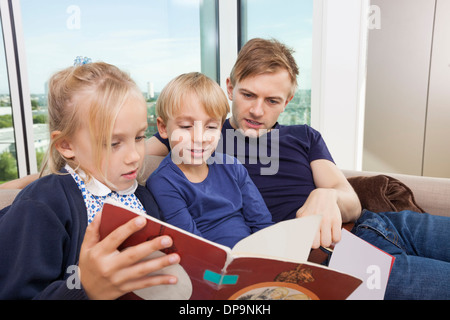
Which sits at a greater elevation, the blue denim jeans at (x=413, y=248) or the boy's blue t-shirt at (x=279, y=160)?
the boy's blue t-shirt at (x=279, y=160)

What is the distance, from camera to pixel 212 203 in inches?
39.0

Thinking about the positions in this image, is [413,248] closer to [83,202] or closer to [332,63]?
[83,202]

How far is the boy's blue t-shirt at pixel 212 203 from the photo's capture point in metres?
0.94

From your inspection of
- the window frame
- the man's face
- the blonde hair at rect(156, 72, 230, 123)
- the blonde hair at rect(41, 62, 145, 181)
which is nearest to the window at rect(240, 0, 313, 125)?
the window frame

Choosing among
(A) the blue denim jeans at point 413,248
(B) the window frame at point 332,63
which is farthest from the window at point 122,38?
(A) the blue denim jeans at point 413,248

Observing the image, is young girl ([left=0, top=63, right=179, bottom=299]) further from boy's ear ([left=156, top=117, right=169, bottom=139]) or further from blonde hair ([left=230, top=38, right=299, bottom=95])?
blonde hair ([left=230, top=38, right=299, bottom=95])

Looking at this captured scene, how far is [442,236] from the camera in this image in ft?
3.72

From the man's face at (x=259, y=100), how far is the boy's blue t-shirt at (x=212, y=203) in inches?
11.5

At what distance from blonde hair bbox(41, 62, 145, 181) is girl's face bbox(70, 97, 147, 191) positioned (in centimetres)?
1

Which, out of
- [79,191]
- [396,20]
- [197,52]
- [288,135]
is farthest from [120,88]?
[396,20]

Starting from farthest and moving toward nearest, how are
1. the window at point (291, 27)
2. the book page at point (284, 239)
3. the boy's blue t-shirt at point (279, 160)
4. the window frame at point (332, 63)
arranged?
the window at point (291, 27)
the window frame at point (332, 63)
the boy's blue t-shirt at point (279, 160)
the book page at point (284, 239)

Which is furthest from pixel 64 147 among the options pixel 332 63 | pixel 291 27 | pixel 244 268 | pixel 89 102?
pixel 291 27

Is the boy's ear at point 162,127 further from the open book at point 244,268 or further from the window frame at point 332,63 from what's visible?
the window frame at point 332,63
